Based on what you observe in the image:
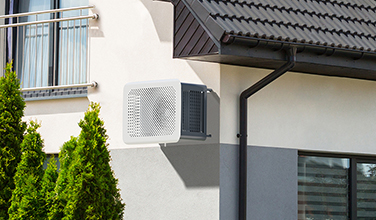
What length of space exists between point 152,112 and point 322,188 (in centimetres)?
247

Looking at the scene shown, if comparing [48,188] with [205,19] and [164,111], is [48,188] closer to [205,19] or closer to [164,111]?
[164,111]

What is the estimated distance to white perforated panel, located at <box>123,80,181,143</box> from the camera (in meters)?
6.29

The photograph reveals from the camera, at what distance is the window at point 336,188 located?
7.42 meters

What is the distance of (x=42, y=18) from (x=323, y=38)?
424 centimetres

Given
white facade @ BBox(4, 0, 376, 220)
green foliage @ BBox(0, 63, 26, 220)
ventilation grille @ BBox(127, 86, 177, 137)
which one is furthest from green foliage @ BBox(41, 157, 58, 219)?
ventilation grille @ BBox(127, 86, 177, 137)

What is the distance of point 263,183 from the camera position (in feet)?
22.7

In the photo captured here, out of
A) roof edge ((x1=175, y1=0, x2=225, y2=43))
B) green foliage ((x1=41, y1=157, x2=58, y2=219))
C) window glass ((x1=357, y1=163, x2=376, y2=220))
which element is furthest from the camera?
window glass ((x1=357, y1=163, x2=376, y2=220))

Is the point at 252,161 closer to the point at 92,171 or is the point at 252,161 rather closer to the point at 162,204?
the point at 162,204

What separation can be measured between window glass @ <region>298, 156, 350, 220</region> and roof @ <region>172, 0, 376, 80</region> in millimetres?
1112

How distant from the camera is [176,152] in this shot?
6.97 metres

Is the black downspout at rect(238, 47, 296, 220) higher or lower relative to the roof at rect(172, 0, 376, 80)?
lower

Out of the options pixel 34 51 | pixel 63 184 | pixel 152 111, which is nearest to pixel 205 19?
pixel 152 111

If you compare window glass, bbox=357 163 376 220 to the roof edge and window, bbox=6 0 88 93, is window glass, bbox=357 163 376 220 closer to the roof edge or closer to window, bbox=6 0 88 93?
the roof edge

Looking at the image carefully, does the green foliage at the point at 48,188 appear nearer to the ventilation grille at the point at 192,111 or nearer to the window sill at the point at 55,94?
the window sill at the point at 55,94
